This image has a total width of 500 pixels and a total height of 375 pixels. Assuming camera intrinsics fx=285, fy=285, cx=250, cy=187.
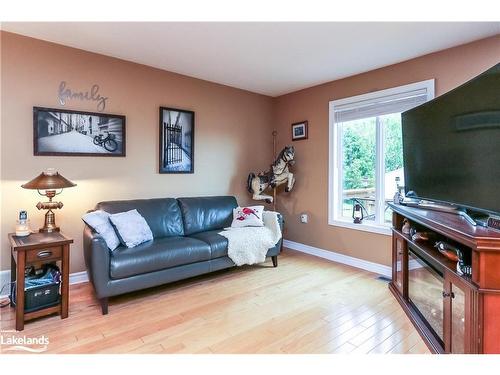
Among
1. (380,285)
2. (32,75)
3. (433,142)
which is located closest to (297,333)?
(380,285)

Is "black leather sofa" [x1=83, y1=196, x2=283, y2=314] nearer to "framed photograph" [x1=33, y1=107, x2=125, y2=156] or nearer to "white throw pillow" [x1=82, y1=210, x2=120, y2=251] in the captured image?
"white throw pillow" [x1=82, y1=210, x2=120, y2=251]

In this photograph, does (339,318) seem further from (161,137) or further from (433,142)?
(161,137)

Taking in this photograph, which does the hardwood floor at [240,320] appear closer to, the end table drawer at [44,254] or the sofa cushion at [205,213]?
the end table drawer at [44,254]

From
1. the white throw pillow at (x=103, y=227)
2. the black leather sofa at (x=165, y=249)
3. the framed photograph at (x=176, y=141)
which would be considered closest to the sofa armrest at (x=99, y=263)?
the black leather sofa at (x=165, y=249)

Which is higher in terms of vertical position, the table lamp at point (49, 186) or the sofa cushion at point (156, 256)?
the table lamp at point (49, 186)

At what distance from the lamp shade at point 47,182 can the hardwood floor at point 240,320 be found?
1.02 metres

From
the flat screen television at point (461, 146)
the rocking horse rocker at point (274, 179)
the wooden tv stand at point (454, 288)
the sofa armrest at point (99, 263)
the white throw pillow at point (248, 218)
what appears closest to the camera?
the wooden tv stand at point (454, 288)

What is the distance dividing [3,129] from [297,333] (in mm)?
3017

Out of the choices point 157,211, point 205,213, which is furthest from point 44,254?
point 205,213

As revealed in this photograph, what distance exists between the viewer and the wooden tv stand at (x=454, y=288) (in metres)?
1.35

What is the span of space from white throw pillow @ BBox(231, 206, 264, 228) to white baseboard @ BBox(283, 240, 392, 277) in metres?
1.05

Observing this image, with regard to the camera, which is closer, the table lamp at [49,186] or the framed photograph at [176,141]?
the table lamp at [49,186]

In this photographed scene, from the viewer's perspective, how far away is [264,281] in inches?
118

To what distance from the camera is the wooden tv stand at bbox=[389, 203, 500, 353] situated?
1.35 metres
